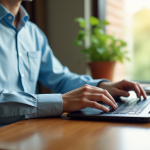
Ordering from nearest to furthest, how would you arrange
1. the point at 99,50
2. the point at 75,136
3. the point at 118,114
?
the point at 75,136 → the point at 118,114 → the point at 99,50

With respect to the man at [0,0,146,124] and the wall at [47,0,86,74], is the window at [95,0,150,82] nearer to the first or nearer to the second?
the wall at [47,0,86,74]

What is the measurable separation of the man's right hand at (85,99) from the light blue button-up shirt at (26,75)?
0.03m

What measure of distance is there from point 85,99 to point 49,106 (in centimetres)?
13

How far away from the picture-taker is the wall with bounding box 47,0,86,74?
82.3 inches

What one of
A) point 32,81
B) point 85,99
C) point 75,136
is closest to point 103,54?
point 32,81

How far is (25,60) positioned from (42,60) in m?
0.20

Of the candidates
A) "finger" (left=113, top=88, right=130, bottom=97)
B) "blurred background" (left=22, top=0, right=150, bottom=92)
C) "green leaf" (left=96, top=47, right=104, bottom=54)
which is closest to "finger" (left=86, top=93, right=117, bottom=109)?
"finger" (left=113, top=88, right=130, bottom=97)

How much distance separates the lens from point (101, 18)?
2.16 metres

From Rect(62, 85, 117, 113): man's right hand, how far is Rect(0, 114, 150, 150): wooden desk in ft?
0.27

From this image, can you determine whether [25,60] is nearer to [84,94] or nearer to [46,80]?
[46,80]

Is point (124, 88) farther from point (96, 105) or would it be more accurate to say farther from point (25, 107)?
point (25, 107)

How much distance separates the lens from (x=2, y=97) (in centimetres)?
79

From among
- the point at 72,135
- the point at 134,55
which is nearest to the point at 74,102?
the point at 72,135

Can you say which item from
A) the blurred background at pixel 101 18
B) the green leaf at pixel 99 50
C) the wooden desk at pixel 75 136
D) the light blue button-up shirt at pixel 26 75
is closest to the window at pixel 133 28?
the blurred background at pixel 101 18
